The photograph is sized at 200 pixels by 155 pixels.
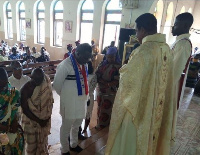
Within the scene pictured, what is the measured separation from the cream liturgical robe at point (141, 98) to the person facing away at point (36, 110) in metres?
1.13

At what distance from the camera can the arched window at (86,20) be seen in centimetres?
1038

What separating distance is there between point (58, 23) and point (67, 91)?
1048 centimetres

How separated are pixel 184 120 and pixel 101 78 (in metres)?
2.10

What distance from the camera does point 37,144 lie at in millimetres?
2584

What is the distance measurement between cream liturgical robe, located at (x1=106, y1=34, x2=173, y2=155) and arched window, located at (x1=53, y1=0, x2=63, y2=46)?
36.1 ft

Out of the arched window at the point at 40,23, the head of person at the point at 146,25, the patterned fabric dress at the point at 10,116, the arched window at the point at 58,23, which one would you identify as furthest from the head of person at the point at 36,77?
the arched window at the point at 40,23

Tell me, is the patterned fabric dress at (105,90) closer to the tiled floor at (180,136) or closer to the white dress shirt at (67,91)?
the tiled floor at (180,136)

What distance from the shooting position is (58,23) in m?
12.0

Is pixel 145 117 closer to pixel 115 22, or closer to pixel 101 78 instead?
pixel 101 78

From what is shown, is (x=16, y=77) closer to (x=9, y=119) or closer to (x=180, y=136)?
(x=9, y=119)

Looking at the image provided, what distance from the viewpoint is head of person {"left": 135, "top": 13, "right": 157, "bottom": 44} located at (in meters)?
1.62

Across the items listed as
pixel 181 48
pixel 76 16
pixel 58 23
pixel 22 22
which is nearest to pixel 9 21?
pixel 22 22

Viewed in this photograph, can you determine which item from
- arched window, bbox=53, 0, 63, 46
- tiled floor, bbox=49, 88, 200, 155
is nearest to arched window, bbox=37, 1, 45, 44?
arched window, bbox=53, 0, 63, 46

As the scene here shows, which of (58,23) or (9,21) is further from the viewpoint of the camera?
(9,21)
